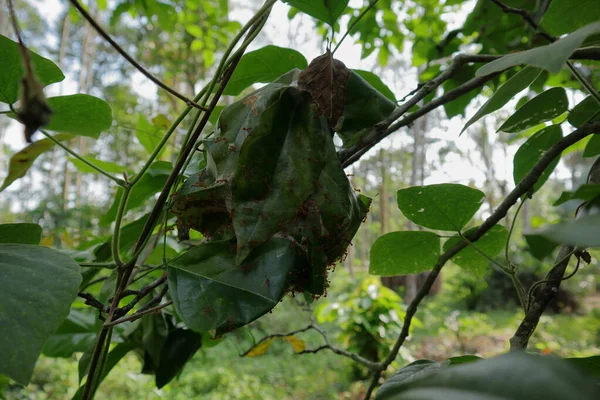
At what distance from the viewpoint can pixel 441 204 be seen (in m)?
0.49

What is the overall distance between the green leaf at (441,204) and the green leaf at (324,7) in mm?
213

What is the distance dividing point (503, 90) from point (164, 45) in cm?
688

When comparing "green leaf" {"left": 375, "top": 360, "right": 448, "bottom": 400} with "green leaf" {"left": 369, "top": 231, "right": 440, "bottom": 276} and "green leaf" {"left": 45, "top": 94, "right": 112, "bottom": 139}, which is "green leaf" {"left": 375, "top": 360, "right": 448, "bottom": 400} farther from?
"green leaf" {"left": 45, "top": 94, "right": 112, "bottom": 139}

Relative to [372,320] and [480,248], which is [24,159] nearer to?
[480,248]

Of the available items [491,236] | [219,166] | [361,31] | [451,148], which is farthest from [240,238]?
[451,148]

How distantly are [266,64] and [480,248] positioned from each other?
0.39m

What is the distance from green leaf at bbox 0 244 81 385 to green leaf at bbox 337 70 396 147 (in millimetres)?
264

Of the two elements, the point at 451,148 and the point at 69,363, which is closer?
the point at 69,363

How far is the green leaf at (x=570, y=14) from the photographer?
1.42ft

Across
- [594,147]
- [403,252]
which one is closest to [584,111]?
[594,147]

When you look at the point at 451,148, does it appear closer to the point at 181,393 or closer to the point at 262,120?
the point at 181,393

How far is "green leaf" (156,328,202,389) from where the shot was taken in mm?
639

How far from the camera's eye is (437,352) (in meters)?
5.24

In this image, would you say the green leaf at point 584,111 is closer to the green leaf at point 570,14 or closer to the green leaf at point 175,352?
the green leaf at point 570,14
